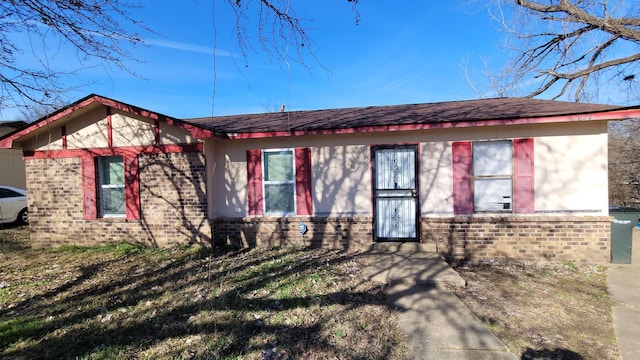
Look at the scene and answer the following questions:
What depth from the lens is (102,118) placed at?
7809 millimetres

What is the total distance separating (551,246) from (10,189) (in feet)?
52.4

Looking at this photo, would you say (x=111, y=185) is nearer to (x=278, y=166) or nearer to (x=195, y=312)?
(x=278, y=166)

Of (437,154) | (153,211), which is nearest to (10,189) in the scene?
(153,211)

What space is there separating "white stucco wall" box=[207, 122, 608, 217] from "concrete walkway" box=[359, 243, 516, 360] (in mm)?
1252

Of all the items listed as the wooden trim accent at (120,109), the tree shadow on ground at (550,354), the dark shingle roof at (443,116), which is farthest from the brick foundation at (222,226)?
the tree shadow on ground at (550,354)

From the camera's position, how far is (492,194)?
685 cm

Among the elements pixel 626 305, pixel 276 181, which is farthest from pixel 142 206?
pixel 626 305

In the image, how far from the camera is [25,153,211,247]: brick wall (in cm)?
748

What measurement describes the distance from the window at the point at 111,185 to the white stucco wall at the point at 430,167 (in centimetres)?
230

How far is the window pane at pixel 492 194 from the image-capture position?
6.80 m

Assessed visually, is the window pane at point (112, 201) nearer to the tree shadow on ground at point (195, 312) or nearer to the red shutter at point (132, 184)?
the red shutter at point (132, 184)

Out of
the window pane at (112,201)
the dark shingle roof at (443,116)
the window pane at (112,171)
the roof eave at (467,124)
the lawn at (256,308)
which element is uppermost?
the dark shingle roof at (443,116)

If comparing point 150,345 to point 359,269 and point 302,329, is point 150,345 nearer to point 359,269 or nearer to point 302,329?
point 302,329

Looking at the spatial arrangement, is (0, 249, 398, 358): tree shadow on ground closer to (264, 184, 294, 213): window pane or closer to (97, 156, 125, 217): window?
(264, 184, 294, 213): window pane
